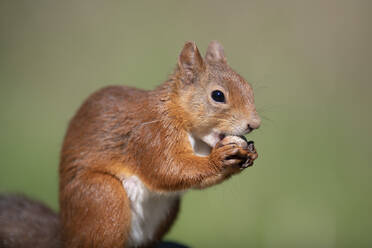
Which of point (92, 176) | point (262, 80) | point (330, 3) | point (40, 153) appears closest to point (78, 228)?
point (92, 176)

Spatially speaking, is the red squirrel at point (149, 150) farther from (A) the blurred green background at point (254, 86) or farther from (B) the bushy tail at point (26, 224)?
(A) the blurred green background at point (254, 86)

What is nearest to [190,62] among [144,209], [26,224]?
[144,209]

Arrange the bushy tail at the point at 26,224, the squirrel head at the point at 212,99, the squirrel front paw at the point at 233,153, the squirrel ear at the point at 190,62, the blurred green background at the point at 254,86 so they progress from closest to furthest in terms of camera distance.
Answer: the squirrel front paw at the point at 233,153 < the squirrel head at the point at 212,99 < the squirrel ear at the point at 190,62 < the bushy tail at the point at 26,224 < the blurred green background at the point at 254,86

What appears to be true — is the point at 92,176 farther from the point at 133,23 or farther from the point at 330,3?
the point at 330,3

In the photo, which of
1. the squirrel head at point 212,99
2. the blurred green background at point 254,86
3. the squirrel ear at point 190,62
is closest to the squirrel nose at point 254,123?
the squirrel head at point 212,99

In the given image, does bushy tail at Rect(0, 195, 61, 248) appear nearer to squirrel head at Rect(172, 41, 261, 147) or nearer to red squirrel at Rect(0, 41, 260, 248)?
red squirrel at Rect(0, 41, 260, 248)

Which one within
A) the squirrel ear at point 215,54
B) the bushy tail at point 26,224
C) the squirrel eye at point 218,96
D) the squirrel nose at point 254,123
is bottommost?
the bushy tail at point 26,224

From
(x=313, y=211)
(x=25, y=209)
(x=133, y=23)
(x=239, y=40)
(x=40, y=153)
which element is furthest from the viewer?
(x=133, y=23)
